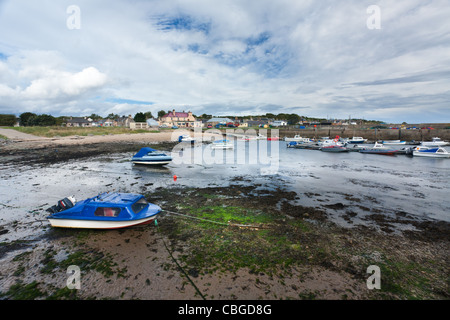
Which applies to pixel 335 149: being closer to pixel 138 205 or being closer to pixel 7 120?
pixel 138 205

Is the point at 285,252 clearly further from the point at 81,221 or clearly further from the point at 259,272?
the point at 81,221

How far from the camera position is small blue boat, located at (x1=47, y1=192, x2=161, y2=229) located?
30.8 feet

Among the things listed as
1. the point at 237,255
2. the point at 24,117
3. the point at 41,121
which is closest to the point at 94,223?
the point at 237,255

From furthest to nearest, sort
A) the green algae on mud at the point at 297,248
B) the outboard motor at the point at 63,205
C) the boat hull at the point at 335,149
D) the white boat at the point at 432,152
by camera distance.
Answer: the boat hull at the point at 335,149
the white boat at the point at 432,152
the outboard motor at the point at 63,205
the green algae on mud at the point at 297,248

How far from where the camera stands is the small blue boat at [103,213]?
30.8 feet

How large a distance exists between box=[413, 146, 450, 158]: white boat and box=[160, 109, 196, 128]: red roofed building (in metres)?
103

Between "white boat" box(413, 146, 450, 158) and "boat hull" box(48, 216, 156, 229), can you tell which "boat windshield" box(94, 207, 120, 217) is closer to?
"boat hull" box(48, 216, 156, 229)

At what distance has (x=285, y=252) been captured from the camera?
27.5 ft

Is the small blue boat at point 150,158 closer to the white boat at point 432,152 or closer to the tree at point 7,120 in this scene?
the white boat at point 432,152

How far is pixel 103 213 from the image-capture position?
31.1 feet

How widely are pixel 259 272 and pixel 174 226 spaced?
5.31m

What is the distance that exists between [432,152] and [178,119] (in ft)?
358

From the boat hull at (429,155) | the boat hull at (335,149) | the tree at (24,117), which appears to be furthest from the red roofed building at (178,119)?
the boat hull at (429,155)
